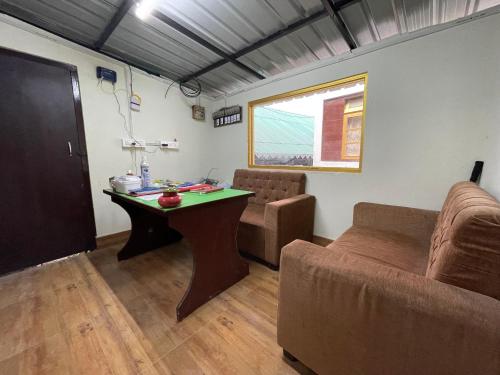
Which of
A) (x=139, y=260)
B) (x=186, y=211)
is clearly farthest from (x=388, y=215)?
(x=139, y=260)

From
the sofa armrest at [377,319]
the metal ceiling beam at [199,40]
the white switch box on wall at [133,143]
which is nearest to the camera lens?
the sofa armrest at [377,319]

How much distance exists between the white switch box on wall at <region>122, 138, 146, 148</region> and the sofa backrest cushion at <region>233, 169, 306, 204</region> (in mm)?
1354

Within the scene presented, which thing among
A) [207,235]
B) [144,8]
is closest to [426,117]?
[207,235]

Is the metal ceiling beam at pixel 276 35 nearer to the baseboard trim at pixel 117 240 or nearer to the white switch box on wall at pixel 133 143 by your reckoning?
the white switch box on wall at pixel 133 143

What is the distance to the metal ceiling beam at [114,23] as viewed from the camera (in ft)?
4.89

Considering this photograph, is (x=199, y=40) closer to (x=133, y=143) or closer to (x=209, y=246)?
(x=133, y=143)

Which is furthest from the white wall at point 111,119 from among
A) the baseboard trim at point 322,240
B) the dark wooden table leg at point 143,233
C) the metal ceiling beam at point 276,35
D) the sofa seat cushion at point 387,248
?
the sofa seat cushion at point 387,248

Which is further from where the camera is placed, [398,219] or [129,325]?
[398,219]

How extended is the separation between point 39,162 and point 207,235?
1.81 metres

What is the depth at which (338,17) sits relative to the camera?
5.07 feet

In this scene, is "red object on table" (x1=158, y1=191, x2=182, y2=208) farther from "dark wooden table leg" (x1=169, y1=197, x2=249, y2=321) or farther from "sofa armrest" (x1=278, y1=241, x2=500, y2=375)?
"sofa armrest" (x1=278, y1=241, x2=500, y2=375)

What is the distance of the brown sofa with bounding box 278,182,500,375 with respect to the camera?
0.57 metres

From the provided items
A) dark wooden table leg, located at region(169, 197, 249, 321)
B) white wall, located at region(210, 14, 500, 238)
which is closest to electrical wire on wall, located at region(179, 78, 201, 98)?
white wall, located at region(210, 14, 500, 238)

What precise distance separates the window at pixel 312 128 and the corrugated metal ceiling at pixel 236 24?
1.26 ft
